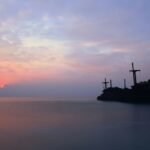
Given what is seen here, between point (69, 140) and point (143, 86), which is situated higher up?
point (143, 86)

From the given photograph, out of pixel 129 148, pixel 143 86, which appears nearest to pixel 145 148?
pixel 129 148

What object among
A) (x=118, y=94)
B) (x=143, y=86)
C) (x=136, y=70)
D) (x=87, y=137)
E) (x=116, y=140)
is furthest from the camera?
(x=118, y=94)

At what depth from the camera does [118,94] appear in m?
160

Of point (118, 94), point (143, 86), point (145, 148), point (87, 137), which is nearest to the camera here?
point (145, 148)

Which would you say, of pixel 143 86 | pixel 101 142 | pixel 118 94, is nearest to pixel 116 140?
pixel 101 142

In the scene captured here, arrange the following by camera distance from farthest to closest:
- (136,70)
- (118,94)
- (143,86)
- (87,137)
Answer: (118,94) < (136,70) < (143,86) < (87,137)

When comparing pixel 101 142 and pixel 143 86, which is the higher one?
pixel 143 86

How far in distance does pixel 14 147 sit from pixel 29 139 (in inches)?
208

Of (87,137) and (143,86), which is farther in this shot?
(143,86)

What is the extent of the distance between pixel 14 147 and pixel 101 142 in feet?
29.8

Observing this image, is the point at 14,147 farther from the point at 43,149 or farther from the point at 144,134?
the point at 144,134

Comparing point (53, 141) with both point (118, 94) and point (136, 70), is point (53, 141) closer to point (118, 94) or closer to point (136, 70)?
point (136, 70)

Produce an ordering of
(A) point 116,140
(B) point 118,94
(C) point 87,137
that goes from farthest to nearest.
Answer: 1. (B) point 118,94
2. (C) point 87,137
3. (A) point 116,140

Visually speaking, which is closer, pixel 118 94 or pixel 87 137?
pixel 87 137
